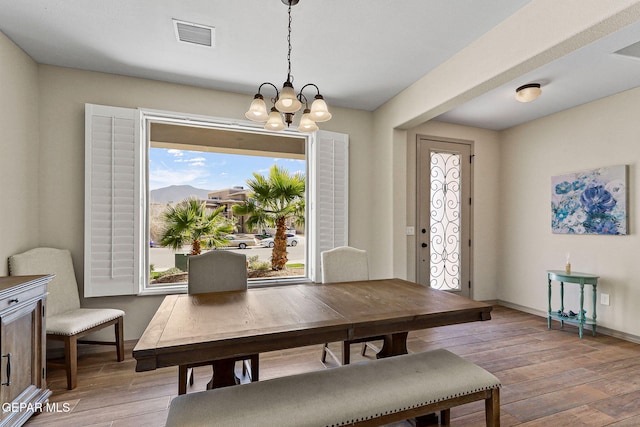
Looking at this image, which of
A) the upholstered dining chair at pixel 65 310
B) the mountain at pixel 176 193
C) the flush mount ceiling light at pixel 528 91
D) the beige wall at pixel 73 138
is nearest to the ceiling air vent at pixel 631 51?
the flush mount ceiling light at pixel 528 91

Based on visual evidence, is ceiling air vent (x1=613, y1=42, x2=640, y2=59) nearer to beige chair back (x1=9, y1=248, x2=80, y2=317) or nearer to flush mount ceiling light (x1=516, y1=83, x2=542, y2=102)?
flush mount ceiling light (x1=516, y1=83, x2=542, y2=102)

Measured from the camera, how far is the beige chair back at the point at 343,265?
2.81 metres

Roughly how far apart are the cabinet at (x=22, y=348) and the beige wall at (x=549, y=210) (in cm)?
520

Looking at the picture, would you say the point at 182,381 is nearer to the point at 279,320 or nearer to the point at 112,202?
the point at 279,320

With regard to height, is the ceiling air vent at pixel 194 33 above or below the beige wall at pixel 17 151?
above

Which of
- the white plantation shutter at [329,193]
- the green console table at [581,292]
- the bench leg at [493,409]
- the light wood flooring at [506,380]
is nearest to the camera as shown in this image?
the bench leg at [493,409]

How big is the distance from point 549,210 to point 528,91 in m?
1.75

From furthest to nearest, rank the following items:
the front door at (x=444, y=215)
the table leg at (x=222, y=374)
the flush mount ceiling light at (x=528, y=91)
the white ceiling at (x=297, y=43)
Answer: the front door at (x=444, y=215)
the flush mount ceiling light at (x=528, y=91)
the white ceiling at (x=297, y=43)
the table leg at (x=222, y=374)

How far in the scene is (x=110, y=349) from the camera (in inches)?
120

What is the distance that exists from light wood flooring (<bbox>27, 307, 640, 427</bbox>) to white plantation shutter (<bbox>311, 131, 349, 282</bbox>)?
1219mm

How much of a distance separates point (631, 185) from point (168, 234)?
17.2 ft

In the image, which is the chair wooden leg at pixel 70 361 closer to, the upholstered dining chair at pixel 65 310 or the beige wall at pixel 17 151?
the upholstered dining chair at pixel 65 310

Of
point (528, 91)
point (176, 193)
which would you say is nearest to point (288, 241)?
point (176, 193)

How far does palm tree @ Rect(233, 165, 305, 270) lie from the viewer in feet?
14.1
